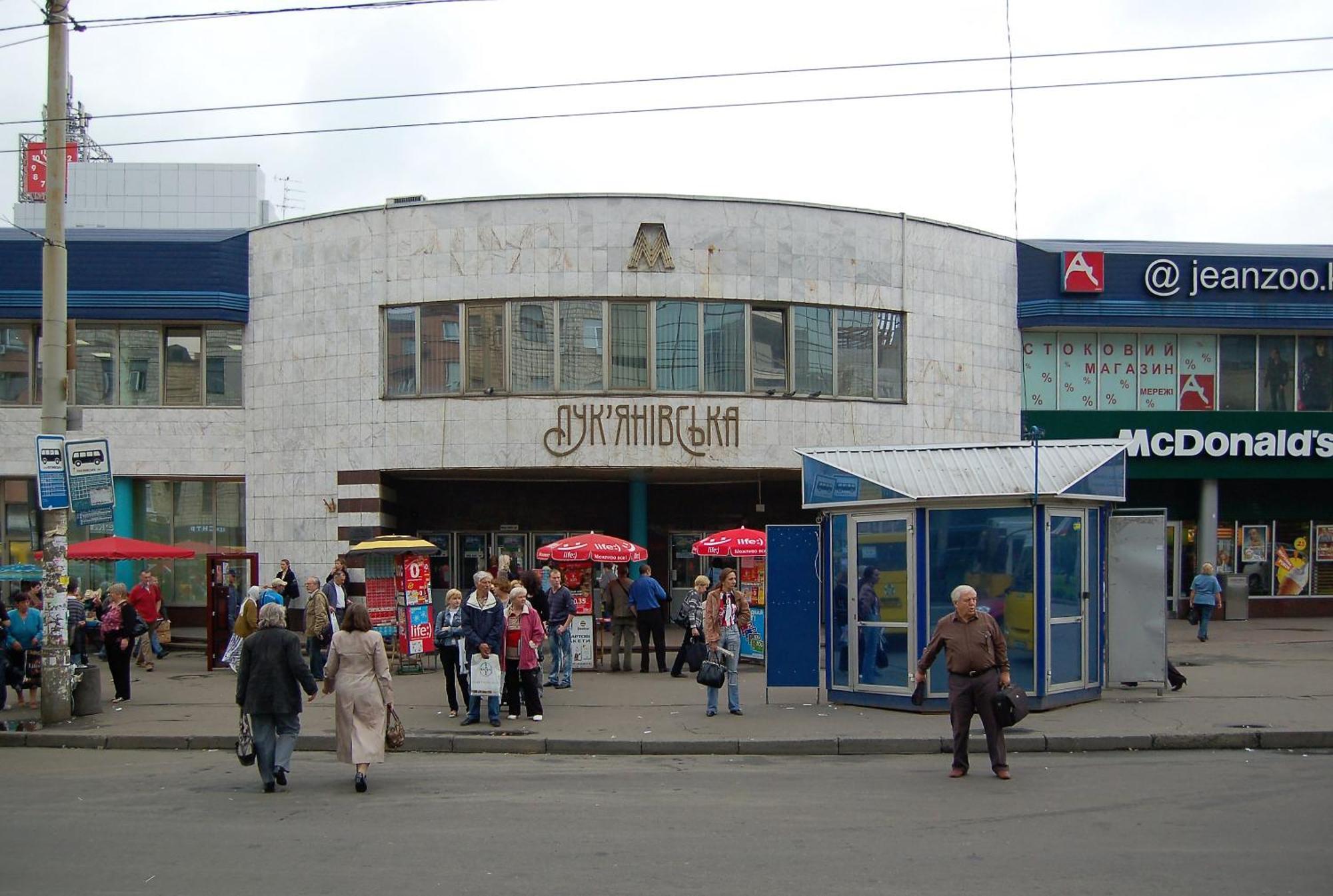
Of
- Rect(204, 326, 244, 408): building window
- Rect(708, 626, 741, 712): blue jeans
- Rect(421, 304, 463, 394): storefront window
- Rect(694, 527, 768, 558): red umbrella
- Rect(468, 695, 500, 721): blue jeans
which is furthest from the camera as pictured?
Rect(204, 326, 244, 408): building window

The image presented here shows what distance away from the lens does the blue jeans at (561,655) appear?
17891 millimetres

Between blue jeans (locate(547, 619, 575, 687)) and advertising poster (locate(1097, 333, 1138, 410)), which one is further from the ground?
advertising poster (locate(1097, 333, 1138, 410))

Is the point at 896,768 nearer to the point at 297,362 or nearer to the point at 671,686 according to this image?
the point at 671,686

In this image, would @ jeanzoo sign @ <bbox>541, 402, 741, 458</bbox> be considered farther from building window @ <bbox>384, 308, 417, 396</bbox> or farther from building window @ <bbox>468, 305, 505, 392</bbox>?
building window @ <bbox>384, 308, 417, 396</bbox>

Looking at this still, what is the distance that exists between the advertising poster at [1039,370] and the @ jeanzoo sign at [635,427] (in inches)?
Result: 328

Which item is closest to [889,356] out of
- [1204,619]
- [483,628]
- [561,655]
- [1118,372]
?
[1118,372]

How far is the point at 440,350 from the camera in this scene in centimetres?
2538

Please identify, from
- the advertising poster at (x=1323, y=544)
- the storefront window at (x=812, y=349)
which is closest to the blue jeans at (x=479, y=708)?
the storefront window at (x=812, y=349)

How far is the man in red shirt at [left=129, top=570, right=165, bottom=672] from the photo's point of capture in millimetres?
21172

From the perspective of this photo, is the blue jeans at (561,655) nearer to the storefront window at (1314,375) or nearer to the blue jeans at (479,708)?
the blue jeans at (479,708)

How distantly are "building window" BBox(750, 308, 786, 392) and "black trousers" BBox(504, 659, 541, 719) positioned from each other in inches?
458

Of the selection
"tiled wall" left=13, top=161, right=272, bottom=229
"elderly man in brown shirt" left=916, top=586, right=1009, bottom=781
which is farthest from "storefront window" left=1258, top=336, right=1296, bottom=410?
"tiled wall" left=13, top=161, right=272, bottom=229

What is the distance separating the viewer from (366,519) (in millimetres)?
25516

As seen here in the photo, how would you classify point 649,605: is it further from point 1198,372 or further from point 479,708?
point 1198,372
